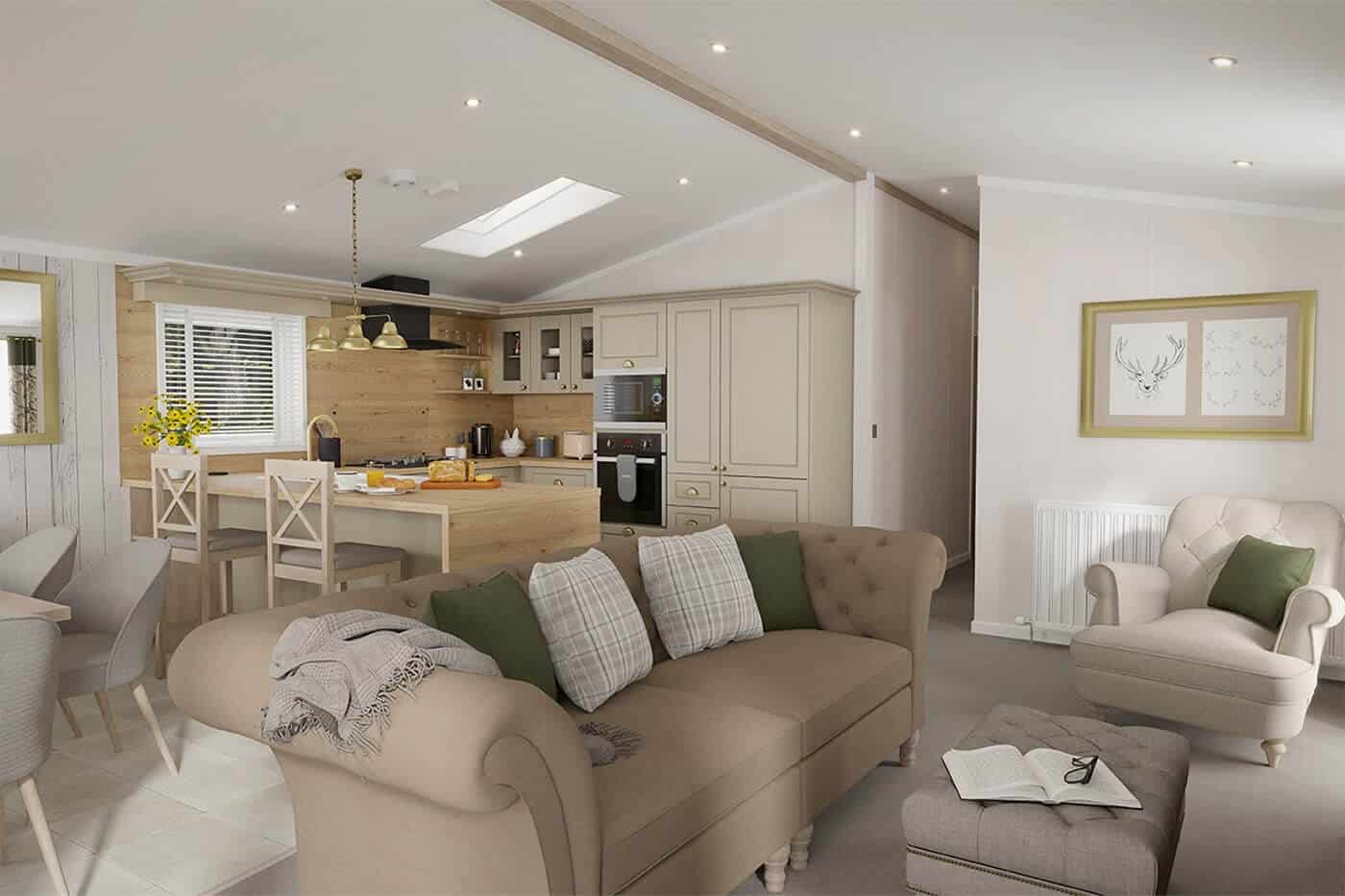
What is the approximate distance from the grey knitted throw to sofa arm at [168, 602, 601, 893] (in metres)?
0.03

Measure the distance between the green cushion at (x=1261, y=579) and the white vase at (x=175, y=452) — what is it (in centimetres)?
480

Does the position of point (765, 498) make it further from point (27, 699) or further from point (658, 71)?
point (27, 699)

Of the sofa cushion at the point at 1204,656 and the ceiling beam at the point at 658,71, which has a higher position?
the ceiling beam at the point at 658,71

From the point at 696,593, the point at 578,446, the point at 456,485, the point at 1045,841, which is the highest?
the point at 578,446

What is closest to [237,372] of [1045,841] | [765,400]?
[765,400]

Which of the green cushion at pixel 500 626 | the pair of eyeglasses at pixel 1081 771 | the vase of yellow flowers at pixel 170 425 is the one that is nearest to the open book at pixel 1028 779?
the pair of eyeglasses at pixel 1081 771

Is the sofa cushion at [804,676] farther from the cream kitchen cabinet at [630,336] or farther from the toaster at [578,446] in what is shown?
the toaster at [578,446]

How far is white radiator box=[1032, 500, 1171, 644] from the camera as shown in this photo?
4.97m

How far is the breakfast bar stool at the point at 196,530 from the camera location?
4.66m

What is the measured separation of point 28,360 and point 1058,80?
489 centimetres

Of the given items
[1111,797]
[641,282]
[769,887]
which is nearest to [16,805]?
[769,887]

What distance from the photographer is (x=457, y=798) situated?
5.53 ft

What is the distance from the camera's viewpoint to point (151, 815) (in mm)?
3102

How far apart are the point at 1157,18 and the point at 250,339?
519 centimetres
